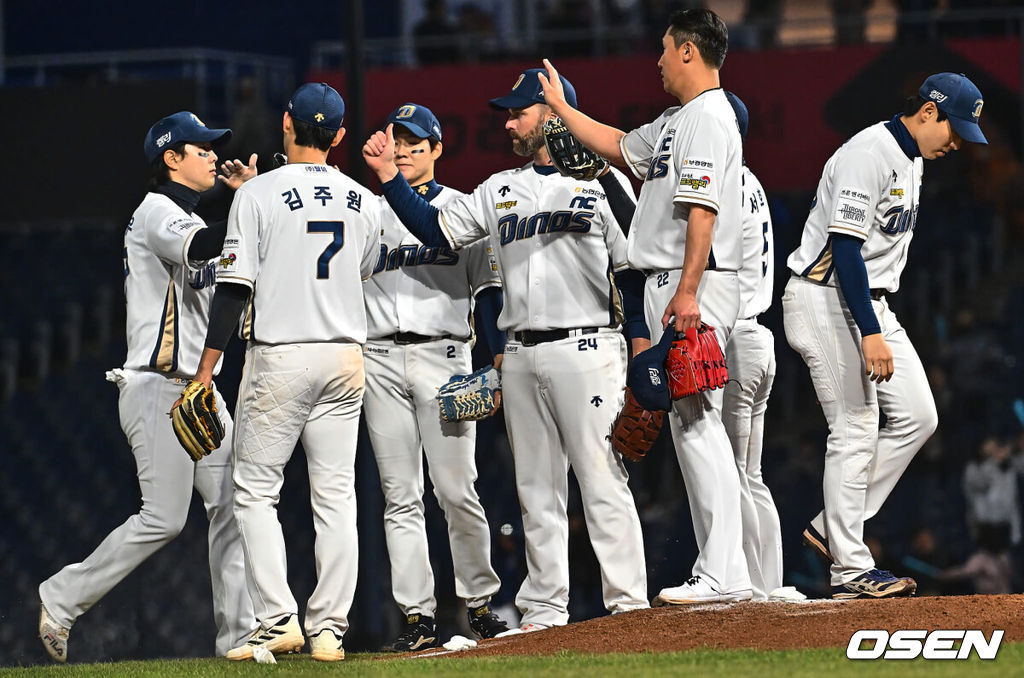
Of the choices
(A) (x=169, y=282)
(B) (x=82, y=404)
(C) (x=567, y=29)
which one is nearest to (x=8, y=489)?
(B) (x=82, y=404)

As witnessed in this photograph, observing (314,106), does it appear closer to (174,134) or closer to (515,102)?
(515,102)

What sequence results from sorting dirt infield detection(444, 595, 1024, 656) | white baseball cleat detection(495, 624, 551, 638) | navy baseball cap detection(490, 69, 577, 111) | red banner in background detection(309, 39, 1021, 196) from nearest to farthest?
dirt infield detection(444, 595, 1024, 656) → white baseball cleat detection(495, 624, 551, 638) → navy baseball cap detection(490, 69, 577, 111) → red banner in background detection(309, 39, 1021, 196)

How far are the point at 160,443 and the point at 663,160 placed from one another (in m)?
2.48

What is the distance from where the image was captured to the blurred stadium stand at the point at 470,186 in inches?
→ 483

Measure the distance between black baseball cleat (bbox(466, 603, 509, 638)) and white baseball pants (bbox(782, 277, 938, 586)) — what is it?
147 centimetres

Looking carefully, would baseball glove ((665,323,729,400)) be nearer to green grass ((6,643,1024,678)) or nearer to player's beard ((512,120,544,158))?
green grass ((6,643,1024,678))

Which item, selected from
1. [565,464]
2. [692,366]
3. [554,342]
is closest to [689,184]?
[692,366]

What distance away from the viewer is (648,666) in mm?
4656

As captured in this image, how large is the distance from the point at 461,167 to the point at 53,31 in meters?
8.05

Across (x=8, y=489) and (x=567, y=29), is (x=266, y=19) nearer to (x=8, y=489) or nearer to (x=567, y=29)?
(x=567, y=29)

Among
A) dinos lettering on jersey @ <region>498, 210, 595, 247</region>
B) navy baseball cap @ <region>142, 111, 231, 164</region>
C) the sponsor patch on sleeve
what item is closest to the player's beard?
dinos lettering on jersey @ <region>498, 210, 595, 247</region>

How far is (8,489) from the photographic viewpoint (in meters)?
14.0

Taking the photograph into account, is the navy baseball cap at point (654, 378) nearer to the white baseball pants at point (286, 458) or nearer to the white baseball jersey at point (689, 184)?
the white baseball jersey at point (689, 184)

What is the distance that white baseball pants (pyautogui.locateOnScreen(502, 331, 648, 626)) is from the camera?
582 centimetres
